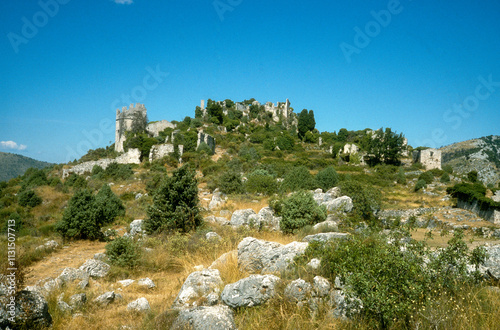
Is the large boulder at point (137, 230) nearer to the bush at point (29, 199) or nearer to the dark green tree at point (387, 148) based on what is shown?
the bush at point (29, 199)

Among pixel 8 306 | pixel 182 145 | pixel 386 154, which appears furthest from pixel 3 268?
pixel 386 154

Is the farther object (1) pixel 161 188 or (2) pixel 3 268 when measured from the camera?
(1) pixel 161 188

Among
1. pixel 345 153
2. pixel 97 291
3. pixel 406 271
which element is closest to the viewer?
pixel 406 271

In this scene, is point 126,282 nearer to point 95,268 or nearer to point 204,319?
point 95,268

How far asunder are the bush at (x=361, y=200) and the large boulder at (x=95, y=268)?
8312mm

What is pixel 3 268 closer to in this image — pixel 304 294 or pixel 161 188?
pixel 304 294

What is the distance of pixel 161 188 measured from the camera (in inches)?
333

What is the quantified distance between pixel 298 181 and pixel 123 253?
13.2m

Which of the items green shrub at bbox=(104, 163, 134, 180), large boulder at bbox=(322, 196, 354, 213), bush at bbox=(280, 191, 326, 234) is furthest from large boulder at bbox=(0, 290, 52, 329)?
green shrub at bbox=(104, 163, 134, 180)

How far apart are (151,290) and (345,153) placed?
44.5 m

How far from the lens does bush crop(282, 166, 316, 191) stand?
16.9 meters

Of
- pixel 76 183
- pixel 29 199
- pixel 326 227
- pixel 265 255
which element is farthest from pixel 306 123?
pixel 265 255

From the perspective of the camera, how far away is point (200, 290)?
4020 mm

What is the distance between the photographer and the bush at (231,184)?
15688mm
